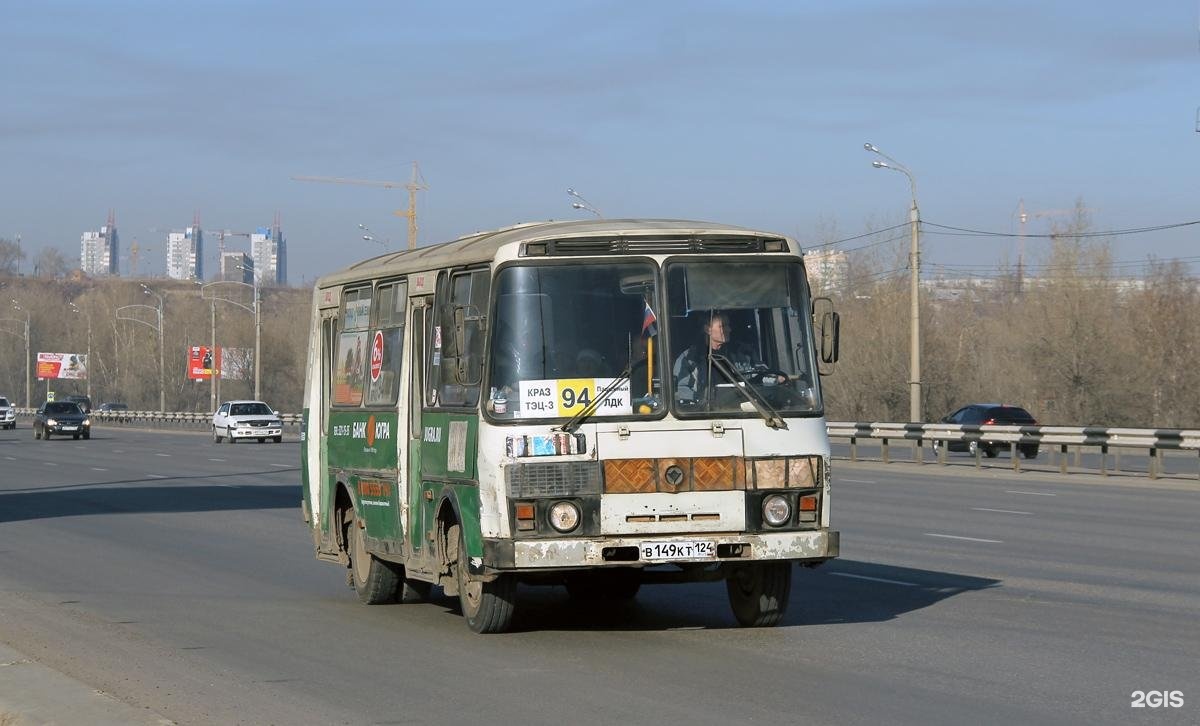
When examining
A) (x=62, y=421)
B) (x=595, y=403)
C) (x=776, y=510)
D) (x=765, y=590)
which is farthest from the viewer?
(x=62, y=421)

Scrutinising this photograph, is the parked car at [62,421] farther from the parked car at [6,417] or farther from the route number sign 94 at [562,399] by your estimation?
the route number sign 94 at [562,399]

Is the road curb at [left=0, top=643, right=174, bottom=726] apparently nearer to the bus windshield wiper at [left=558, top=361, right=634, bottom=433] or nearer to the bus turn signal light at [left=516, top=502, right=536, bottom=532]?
the bus turn signal light at [left=516, top=502, right=536, bottom=532]

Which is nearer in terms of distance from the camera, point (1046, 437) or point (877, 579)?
point (877, 579)

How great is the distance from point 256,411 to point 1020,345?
30.5m

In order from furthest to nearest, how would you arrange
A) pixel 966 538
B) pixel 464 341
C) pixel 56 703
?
pixel 966 538
pixel 464 341
pixel 56 703

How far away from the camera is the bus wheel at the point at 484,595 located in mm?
11281

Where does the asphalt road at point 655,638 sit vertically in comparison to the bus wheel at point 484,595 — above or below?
below

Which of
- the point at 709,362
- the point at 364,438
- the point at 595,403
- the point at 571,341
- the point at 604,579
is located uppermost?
the point at 571,341

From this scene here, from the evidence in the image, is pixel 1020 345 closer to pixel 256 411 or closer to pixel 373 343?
pixel 256 411

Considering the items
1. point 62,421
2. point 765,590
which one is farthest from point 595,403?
point 62,421

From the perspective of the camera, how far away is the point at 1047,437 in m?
36.1

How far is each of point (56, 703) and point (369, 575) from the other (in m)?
5.00

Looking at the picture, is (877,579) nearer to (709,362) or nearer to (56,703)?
(709,362)

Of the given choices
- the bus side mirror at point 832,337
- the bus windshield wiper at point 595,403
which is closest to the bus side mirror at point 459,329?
the bus windshield wiper at point 595,403
